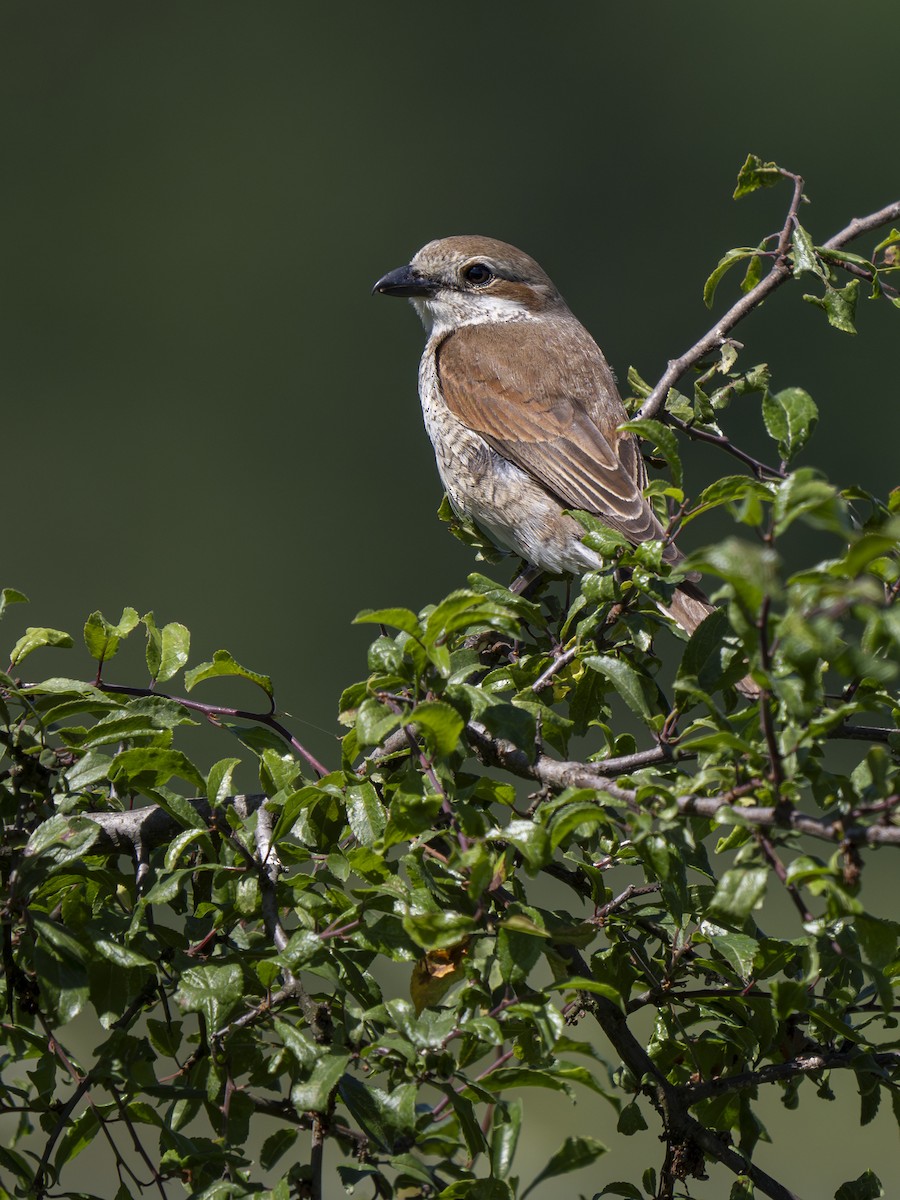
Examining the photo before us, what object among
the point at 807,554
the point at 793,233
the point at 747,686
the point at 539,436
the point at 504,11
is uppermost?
the point at 504,11

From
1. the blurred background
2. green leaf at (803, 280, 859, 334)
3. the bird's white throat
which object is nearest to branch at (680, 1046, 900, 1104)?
green leaf at (803, 280, 859, 334)

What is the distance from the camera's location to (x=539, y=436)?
3900 mm

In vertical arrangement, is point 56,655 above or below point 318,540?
below

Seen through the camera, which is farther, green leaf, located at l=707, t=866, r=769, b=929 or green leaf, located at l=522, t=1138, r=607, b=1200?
green leaf, located at l=522, t=1138, r=607, b=1200

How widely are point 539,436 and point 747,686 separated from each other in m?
1.93

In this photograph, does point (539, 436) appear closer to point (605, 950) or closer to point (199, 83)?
point (605, 950)

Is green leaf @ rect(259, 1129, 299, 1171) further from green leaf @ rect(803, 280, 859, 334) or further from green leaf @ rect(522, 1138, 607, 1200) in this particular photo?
green leaf @ rect(803, 280, 859, 334)

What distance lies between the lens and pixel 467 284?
463cm

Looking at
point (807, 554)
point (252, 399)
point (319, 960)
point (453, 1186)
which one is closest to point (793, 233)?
point (319, 960)

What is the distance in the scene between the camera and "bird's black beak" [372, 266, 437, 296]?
457 centimetres

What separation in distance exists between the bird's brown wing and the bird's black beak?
178 millimetres

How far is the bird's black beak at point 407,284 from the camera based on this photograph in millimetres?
4570

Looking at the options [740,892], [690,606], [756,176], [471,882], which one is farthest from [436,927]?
[756,176]

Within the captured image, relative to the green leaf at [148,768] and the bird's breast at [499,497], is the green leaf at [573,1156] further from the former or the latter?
the bird's breast at [499,497]
